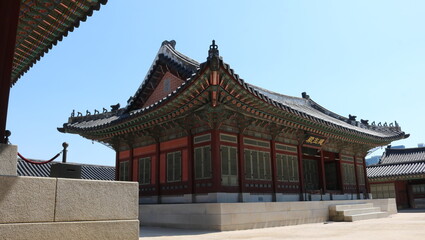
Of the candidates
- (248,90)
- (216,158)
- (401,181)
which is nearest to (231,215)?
(216,158)

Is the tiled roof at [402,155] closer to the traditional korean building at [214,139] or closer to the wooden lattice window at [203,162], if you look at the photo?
the traditional korean building at [214,139]

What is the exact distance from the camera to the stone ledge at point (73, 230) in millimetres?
5539

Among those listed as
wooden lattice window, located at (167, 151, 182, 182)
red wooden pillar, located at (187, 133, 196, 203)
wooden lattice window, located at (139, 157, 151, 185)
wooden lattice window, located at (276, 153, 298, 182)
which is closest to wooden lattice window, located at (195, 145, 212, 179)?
red wooden pillar, located at (187, 133, 196, 203)

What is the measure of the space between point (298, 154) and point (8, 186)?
647 inches

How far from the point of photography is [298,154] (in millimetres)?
19859

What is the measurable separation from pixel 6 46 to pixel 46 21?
4.73 feet

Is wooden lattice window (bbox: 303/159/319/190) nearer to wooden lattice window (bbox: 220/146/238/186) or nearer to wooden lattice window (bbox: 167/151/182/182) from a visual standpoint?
wooden lattice window (bbox: 220/146/238/186)

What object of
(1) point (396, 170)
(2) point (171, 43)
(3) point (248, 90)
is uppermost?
(2) point (171, 43)

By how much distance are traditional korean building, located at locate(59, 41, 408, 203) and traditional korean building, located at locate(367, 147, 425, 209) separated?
12539 mm

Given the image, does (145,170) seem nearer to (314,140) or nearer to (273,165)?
(273,165)

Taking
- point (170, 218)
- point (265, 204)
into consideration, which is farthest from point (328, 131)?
point (170, 218)

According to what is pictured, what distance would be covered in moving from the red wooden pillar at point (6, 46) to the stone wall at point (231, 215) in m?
8.70

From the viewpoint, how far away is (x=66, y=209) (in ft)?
20.1

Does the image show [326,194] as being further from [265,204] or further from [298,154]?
[265,204]
